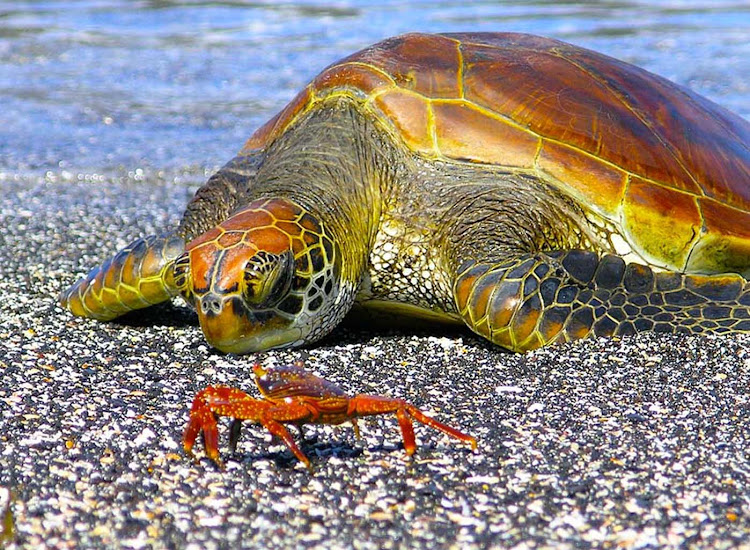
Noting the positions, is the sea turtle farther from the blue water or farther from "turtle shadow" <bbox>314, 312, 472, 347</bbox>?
the blue water

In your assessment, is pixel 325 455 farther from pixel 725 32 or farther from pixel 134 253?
pixel 725 32

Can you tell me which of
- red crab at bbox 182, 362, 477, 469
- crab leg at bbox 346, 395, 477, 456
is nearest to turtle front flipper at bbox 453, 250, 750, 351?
crab leg at bbox 346, 395, 477, 456

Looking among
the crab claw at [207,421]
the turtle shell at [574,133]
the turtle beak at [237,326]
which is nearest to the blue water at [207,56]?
the turtle shell at [574,133]

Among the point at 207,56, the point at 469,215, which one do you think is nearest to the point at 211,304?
the point at 469,215

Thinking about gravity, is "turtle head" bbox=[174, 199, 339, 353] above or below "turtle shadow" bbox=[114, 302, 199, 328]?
above

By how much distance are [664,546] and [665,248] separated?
223cm

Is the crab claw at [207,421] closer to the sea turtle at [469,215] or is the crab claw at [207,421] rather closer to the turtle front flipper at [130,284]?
the sea turtle at [469,215]

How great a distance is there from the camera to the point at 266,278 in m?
3.41

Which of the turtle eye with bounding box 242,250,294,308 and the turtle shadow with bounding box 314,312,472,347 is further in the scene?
the turtle shadow with bounding box 314,312,472,347

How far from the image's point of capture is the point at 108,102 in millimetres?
10977

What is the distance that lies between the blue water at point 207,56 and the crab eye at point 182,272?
16.5 ft

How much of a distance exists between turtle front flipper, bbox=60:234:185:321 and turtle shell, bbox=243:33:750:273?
0.99m

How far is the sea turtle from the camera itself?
140 inches

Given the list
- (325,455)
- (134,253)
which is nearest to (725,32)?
(134,253)
